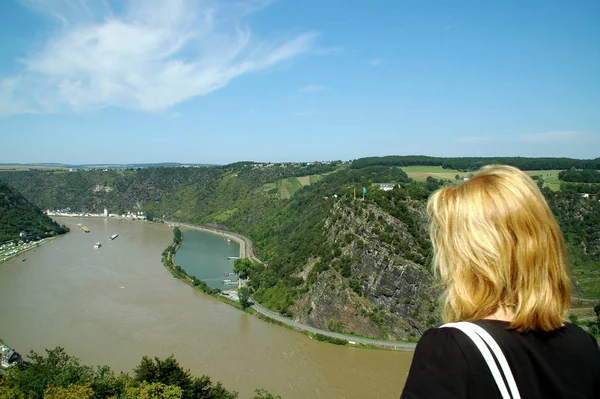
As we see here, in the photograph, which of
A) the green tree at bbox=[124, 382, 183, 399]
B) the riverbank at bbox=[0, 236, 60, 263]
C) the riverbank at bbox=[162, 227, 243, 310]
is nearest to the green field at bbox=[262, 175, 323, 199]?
the riverbank at bbox=[162, 227, 243, 310]

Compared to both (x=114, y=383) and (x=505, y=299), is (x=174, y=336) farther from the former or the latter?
(x=505, y=299)

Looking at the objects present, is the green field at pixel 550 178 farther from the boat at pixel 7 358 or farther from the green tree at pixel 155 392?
the boat at pixel 7 358

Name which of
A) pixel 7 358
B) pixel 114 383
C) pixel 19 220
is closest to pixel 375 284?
pixel 114 383

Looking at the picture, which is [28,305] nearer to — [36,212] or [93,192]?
[36,212]

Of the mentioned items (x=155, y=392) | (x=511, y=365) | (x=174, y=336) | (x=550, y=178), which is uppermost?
(x=511, y=365)

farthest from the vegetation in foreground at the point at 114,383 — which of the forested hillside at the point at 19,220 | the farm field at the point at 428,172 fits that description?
the forested hillside at the point at 19,220

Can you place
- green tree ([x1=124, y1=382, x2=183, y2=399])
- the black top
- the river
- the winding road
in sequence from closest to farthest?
the black top < green tree ([x1=124, y1=382, x2=183, y2=399]) < the river < the winding road

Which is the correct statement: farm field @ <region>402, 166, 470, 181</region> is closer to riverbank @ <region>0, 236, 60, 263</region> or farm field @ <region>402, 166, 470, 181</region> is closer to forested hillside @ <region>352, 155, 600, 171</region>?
forested hillside @ <region>352, 155, 600, 171</region>
